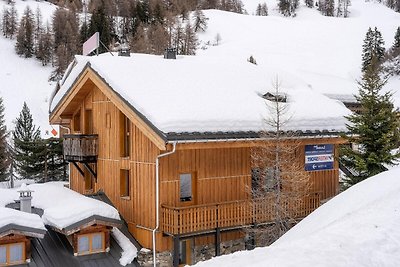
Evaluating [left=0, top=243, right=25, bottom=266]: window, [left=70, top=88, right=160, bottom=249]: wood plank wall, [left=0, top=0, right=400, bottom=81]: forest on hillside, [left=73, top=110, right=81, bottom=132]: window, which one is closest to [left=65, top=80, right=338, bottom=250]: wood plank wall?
[left=70, top=88, right=160, bottom=249]: wood plank wall

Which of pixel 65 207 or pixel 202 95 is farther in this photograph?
pixel 202 95

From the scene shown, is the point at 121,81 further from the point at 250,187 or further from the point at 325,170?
the point at 325,170

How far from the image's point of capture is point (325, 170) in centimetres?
2030

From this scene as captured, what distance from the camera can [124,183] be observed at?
727 inches

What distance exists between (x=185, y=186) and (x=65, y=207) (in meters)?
4.25

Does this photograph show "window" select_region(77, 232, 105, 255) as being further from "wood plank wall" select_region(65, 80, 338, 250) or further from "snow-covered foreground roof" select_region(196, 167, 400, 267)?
"snow-covered foreground roof" select_region(196, 167, 400, 267)

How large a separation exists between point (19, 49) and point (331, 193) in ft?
230

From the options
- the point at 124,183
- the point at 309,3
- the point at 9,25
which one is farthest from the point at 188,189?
the point at 309,3

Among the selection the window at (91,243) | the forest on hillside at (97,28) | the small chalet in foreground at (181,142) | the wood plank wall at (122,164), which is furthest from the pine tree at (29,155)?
the forest on hillside at (97,28)

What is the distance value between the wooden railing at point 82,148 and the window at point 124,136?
6.06ft

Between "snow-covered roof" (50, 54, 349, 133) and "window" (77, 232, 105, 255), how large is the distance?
14.2ft

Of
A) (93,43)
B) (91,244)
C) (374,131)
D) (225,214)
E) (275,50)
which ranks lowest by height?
(91,244)

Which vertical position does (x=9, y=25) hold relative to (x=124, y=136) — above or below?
above

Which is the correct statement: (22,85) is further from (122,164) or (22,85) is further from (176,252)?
(176,252)
